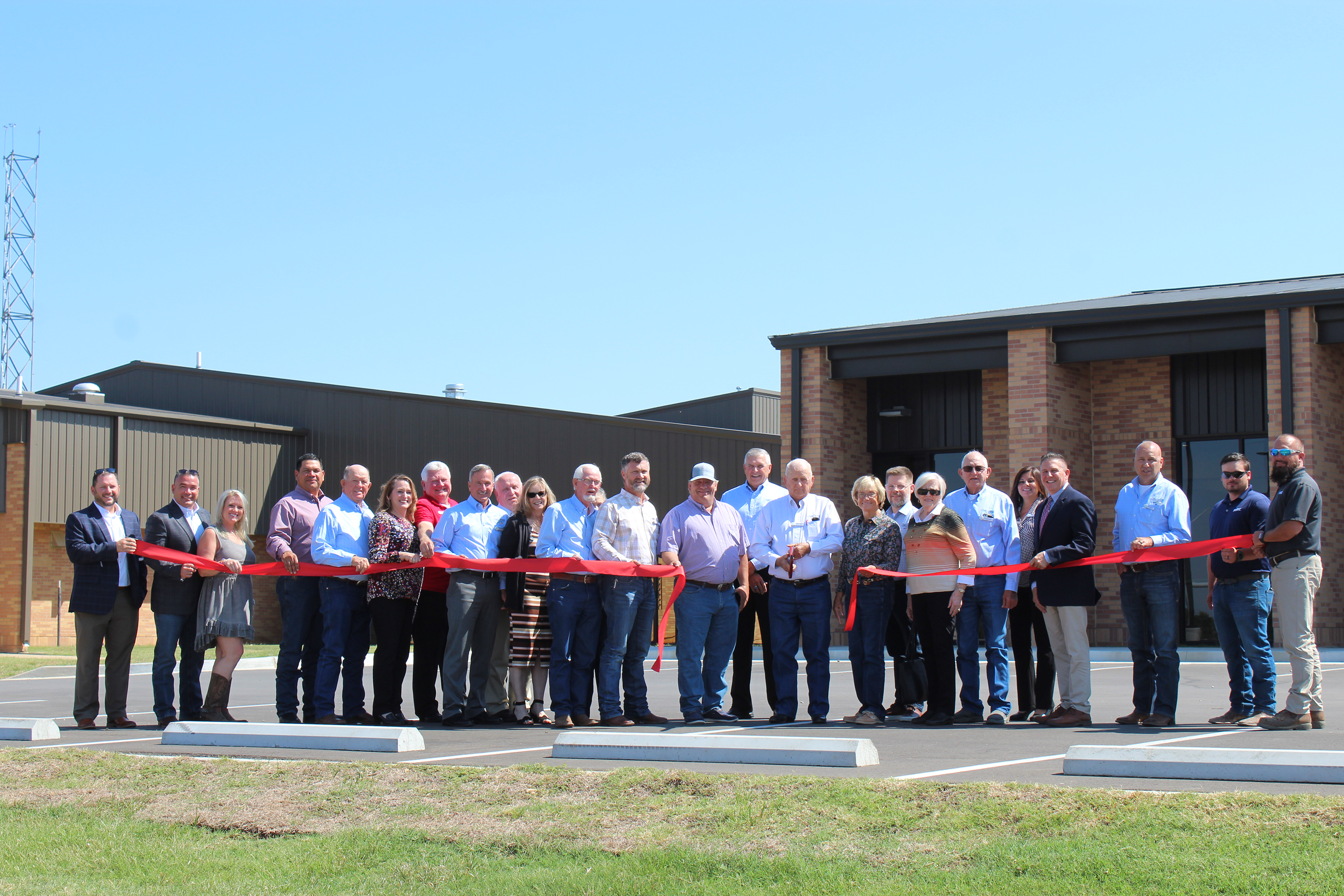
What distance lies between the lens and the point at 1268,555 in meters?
9.00

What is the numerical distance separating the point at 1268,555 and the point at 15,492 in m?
26.3

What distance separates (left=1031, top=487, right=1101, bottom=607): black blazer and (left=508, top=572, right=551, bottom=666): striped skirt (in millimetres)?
3622

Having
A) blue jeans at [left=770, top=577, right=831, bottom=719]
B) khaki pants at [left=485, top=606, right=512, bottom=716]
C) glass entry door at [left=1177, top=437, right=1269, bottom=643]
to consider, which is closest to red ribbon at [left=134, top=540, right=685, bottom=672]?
khaki pants at [left=485, top=606, right=512, bottom=716]

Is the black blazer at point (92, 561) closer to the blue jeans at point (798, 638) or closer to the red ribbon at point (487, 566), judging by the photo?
the red ribbon at point (487, 566)

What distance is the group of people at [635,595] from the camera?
9.77 m

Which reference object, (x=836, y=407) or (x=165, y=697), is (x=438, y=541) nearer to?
(x=165, y=697)

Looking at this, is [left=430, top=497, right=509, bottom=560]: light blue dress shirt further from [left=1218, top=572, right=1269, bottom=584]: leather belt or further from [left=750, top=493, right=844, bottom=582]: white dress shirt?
[left=1218, top=572, right=1269, bottom=584]: leather belt

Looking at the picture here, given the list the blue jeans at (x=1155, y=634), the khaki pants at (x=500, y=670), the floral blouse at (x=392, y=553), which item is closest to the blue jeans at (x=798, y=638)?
the khaki pants at (x=500, y=670)

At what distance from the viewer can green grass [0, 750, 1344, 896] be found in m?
4.75

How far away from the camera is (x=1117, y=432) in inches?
919

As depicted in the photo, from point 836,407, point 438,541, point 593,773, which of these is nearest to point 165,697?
point 438,541

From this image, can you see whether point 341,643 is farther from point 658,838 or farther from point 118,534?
point 658,838

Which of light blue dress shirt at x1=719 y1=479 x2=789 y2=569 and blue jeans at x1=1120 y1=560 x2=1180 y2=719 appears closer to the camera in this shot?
blue jeans at x1=1120 y1=560 x2=1180 y2=719

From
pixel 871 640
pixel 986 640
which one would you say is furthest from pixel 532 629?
pixel 986 640
